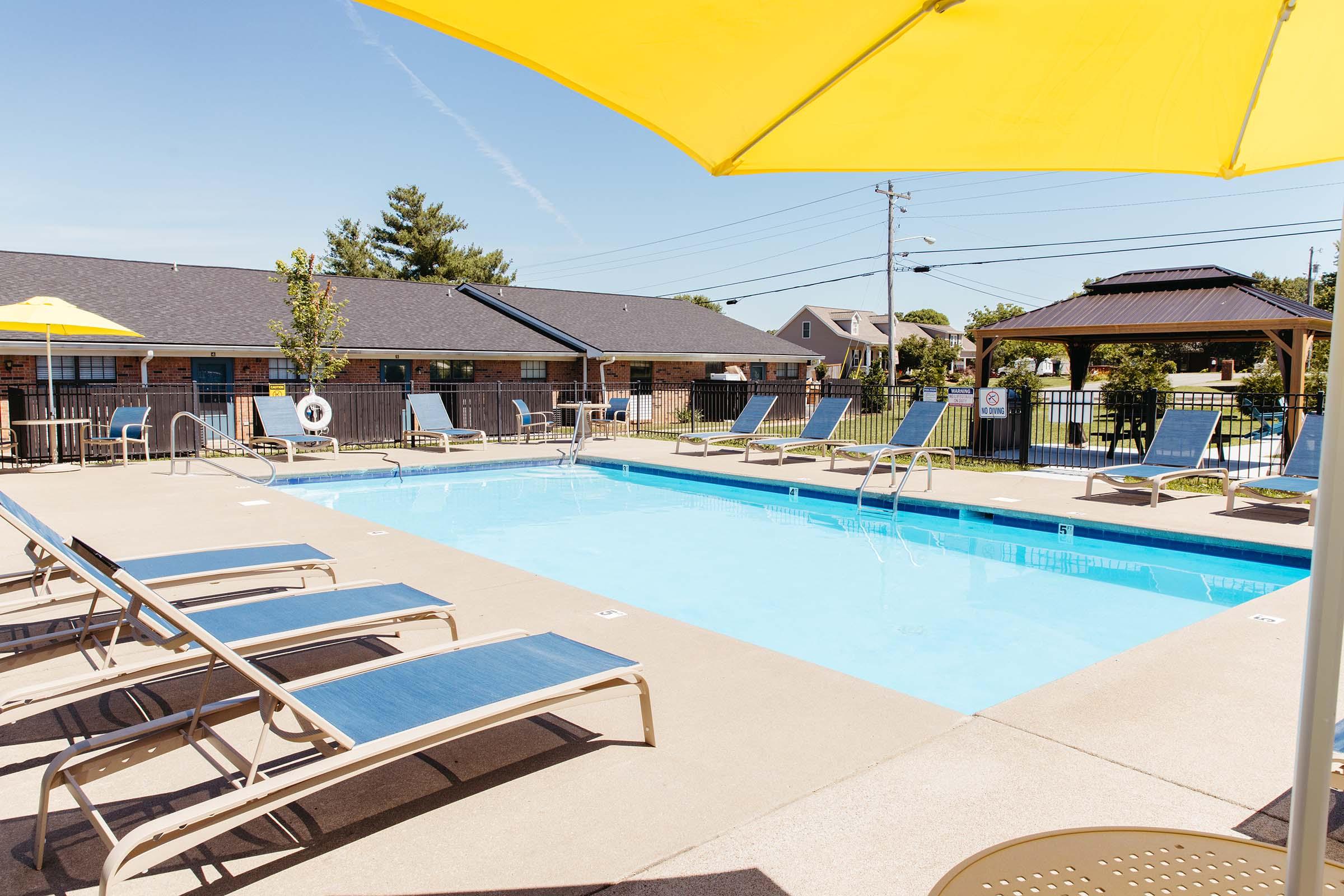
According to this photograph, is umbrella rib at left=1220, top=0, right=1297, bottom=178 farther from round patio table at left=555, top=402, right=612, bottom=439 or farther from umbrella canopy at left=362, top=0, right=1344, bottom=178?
round patio table at left=555, top=402, right=612, bottom=439

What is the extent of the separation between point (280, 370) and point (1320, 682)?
22710 millimetres

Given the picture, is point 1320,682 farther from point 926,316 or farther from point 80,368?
point 926,316

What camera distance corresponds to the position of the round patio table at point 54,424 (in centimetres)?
1223

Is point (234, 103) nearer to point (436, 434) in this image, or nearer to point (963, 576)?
point (436, 434)

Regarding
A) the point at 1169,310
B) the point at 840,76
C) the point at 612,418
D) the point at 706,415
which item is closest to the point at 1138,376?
the point at 1169,310

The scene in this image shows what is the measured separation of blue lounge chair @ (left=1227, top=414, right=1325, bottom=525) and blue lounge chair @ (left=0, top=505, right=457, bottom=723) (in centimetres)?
866

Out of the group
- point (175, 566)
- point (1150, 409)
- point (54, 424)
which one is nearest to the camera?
point (175, 566)

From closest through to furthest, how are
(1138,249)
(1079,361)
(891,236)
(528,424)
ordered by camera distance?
(1079,361)
(528,424)
(891,236)
(1138,249)

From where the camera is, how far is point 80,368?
60.7 ft

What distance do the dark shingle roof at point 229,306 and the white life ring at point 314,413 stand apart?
4.87 m

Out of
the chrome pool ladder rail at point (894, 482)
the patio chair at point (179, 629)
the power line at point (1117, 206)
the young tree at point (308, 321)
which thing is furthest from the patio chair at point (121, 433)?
the power line at point (1117, 206)

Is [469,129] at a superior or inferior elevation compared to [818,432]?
superior

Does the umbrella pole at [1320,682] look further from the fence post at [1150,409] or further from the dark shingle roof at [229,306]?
the dark shingle roof at [229,306]

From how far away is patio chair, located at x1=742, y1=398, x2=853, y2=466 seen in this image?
13828mm
